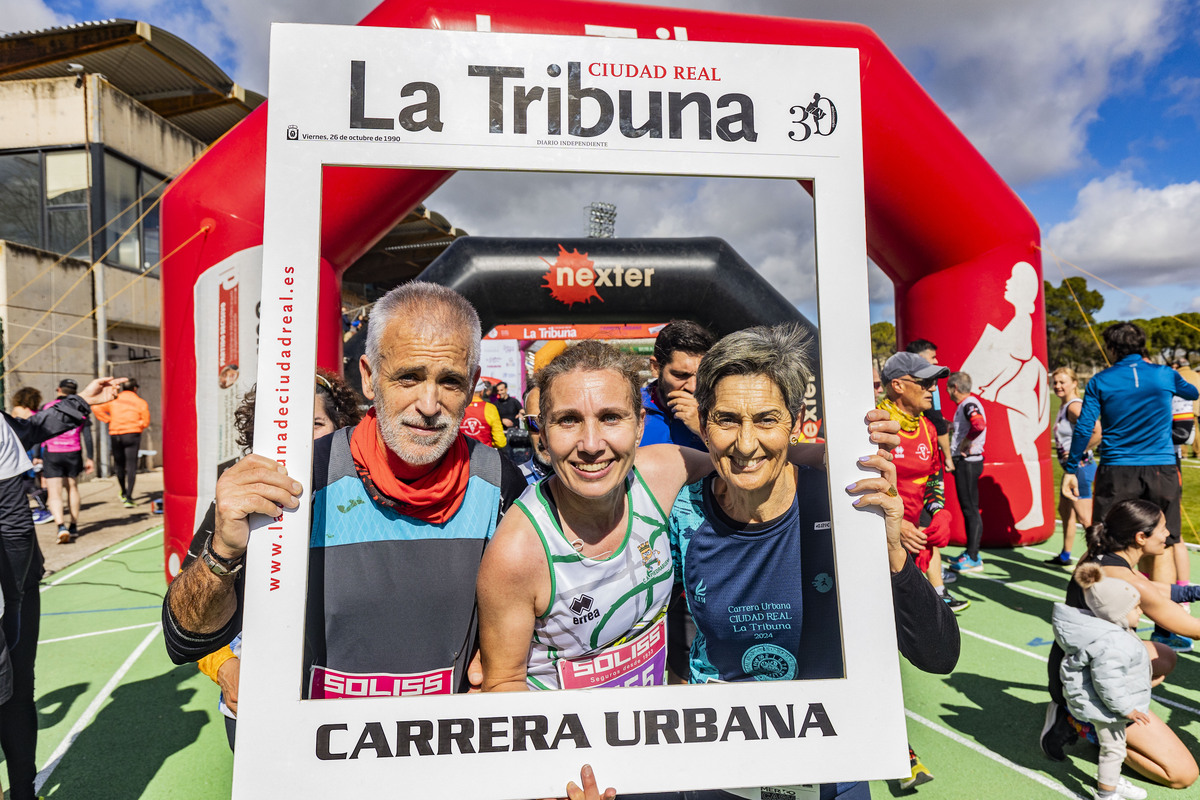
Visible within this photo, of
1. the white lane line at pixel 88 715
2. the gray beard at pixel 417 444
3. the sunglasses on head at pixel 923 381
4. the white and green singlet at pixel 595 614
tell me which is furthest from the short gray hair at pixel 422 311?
the sunglasses on head at pixel 923 381

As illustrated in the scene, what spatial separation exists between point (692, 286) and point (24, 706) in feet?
20.0

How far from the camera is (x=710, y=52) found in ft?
4.24

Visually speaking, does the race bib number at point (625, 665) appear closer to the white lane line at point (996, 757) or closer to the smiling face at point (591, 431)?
the smiling face at point (591, 431)

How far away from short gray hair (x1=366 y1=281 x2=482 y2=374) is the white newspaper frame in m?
0.23

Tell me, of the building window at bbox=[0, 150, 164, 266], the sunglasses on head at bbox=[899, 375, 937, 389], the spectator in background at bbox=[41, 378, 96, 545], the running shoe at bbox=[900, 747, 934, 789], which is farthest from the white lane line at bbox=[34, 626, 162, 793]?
the building window at bbox=[0, 150, 164, 266]

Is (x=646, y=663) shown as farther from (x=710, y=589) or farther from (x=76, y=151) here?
(x=76, y=151)

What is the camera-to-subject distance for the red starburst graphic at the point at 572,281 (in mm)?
7105

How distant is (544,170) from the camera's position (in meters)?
1.25

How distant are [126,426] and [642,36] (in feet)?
27.7

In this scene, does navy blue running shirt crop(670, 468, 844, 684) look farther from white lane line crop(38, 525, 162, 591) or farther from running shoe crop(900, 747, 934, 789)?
white lane line crop(38, 525, 162, 591)

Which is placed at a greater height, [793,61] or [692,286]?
[692,286]

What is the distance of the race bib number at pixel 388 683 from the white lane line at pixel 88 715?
2421mm

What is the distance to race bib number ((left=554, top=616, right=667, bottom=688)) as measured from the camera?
1.33 m

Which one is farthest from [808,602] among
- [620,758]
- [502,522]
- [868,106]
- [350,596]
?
[868,106]
